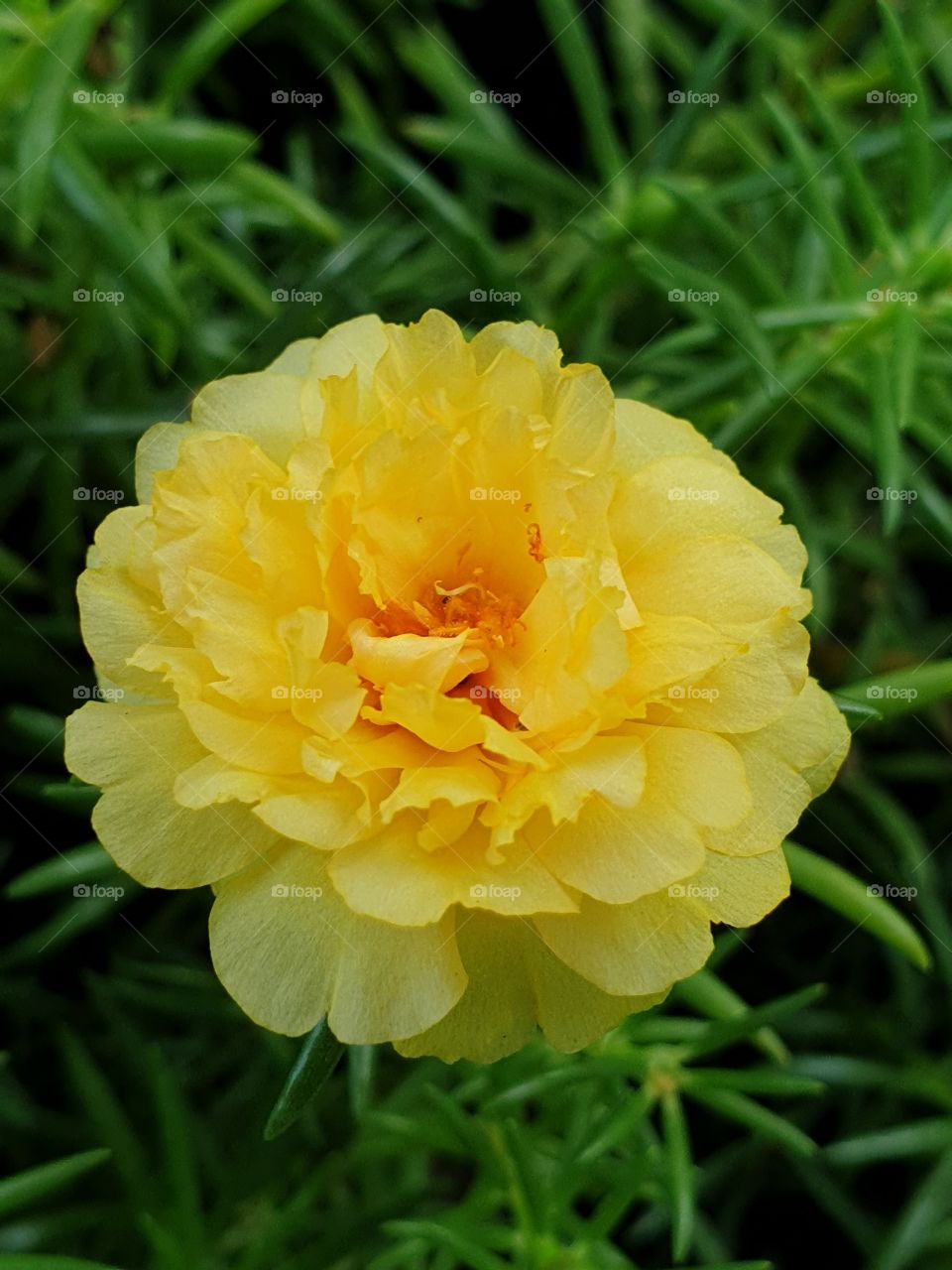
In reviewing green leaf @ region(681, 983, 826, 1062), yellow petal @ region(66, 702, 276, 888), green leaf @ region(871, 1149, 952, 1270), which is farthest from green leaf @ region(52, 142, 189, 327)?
green leaf @ region(871, 1149, 952, 1270)

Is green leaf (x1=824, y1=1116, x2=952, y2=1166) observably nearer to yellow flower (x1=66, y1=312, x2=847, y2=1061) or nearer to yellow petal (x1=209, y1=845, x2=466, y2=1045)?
yellow flower (x1=66, y1=312, x2=847, y2=1061)

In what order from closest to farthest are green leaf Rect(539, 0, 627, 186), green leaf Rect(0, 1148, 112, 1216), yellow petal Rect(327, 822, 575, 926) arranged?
yellow petal Rect(327, 822, 575, 926), green leaf Rect(0, 1148, 112, 1216), green leaf Rect(539, 0, 627, 186)

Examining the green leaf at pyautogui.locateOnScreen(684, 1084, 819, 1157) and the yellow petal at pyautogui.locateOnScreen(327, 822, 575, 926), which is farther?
the green leaf at pyautogui.locateOnScreen(684, 1084, 819, 1157)

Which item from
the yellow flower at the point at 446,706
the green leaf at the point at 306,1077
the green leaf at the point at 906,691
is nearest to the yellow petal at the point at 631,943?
the yellow flower at the point at 446,706

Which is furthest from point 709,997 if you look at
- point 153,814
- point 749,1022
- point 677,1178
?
point 153,814

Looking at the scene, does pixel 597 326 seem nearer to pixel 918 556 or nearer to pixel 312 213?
pixel 312 213

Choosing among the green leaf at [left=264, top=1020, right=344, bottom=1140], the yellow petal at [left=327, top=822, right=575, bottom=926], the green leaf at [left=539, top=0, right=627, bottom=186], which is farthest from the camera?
the green leaf at [left=539, top=0, right=627, bottom=186]
